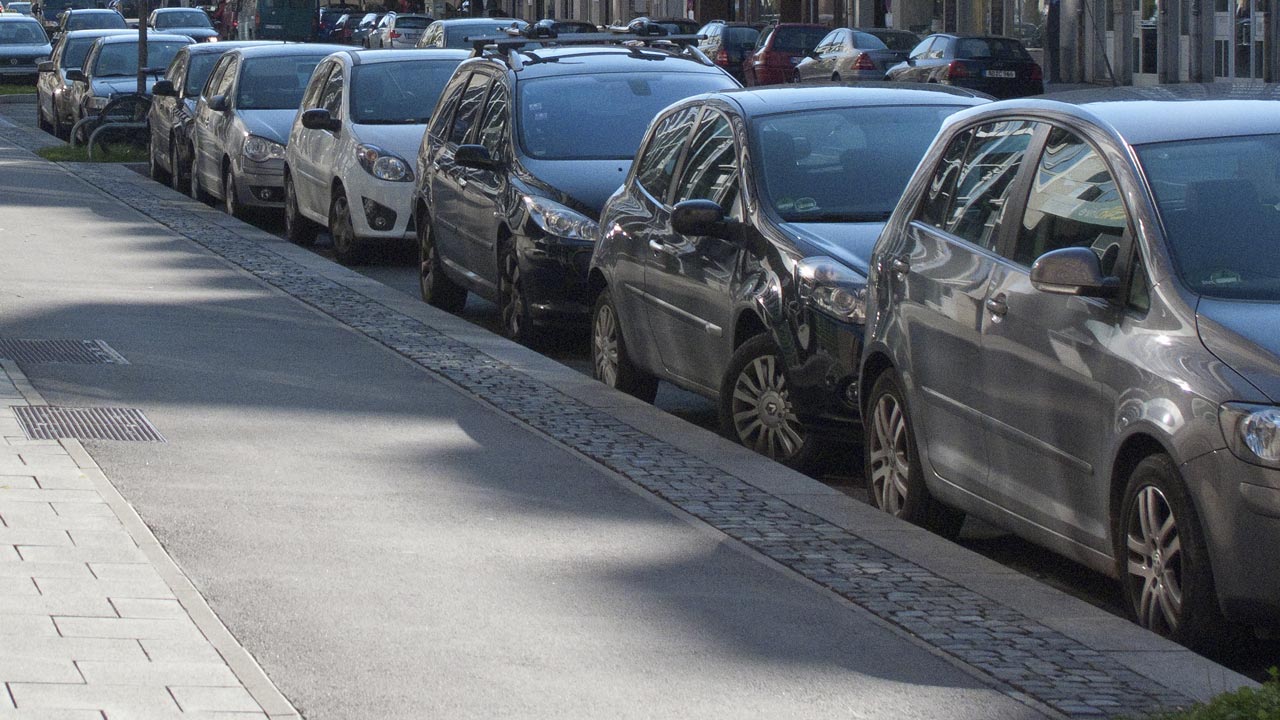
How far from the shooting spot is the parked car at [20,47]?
48000 millimetres

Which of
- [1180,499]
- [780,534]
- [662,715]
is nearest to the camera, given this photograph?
[662,715]

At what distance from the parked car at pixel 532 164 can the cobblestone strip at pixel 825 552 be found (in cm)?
62

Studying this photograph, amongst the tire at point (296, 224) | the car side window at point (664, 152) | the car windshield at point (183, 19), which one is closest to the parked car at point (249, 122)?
the tire at point (296, 224)

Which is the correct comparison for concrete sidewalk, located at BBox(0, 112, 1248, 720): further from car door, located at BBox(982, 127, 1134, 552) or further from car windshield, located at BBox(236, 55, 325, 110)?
car windshield, located at BBox(236, 55, 325, 110)

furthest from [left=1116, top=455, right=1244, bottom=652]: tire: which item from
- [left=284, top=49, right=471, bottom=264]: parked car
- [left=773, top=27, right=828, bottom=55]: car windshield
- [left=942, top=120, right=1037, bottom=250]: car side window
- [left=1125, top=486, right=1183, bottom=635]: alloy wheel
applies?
[left=773, top=27, right=828, bottom=55]: car windshield

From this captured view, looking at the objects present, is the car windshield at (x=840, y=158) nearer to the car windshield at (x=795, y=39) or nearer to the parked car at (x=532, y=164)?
the parked car at (x=532, y=164)

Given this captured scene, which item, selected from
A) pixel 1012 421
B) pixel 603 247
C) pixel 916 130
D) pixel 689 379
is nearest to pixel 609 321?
pixel 603 247

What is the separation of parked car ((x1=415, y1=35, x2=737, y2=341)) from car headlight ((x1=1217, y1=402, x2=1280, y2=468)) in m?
6.58

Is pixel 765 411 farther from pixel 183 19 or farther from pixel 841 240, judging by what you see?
pixel 183 19

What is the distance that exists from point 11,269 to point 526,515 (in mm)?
8462

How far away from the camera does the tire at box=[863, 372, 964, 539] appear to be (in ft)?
25.2

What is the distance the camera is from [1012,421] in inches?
267

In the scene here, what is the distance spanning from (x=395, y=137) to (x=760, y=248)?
7737mm

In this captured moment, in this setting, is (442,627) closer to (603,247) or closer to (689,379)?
(689,379)
